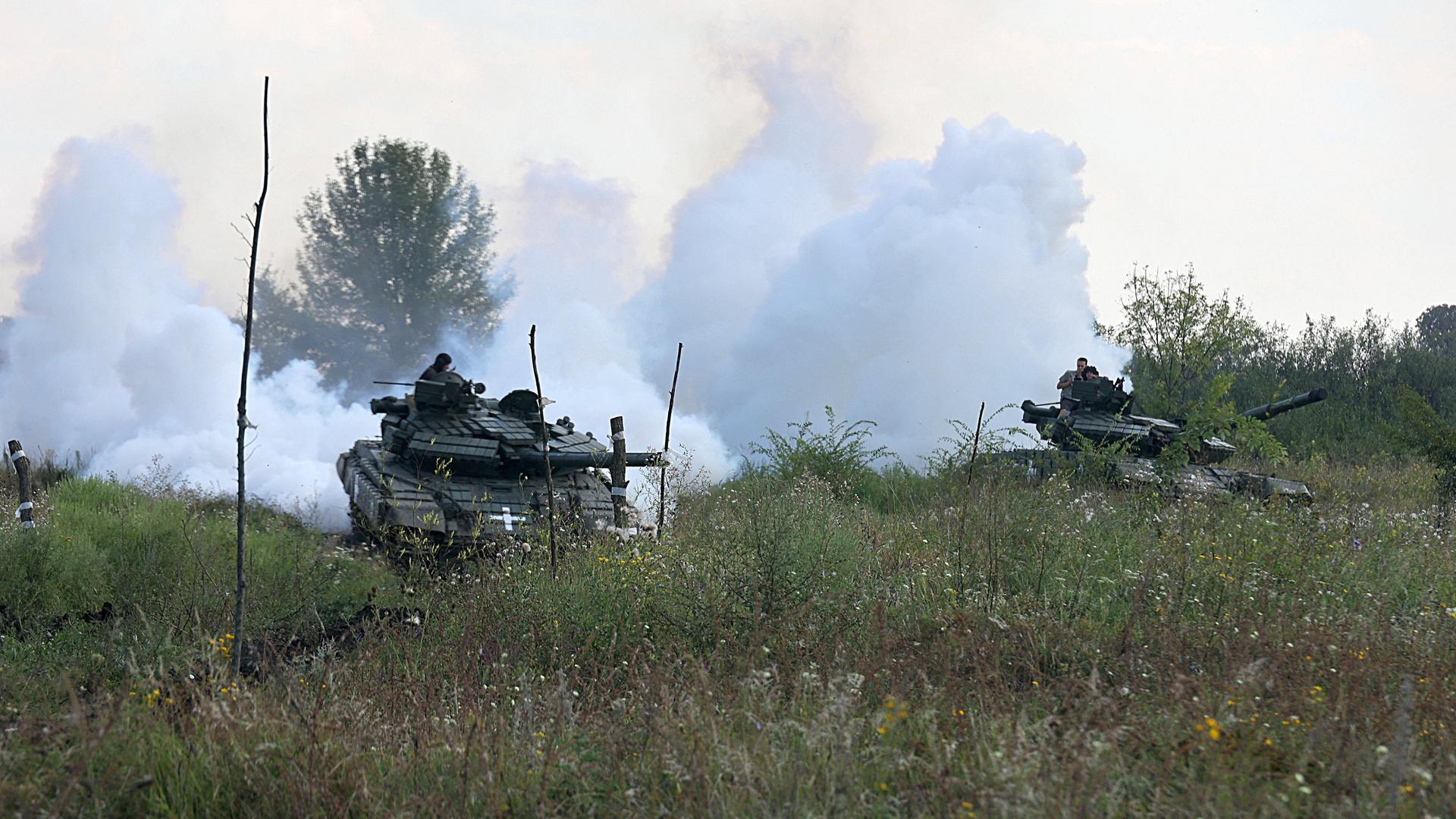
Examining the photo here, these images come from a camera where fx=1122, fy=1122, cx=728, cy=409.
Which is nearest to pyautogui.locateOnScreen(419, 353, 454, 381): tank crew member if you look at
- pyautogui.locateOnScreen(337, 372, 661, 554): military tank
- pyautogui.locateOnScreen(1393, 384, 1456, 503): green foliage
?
pyautogui.locateOnScreen(337, 372, 661, 554): military tank

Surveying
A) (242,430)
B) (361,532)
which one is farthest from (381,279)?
(242,430)

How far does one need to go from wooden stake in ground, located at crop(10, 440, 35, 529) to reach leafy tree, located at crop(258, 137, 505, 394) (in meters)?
23.0

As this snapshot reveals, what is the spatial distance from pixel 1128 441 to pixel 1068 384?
1.76 metres

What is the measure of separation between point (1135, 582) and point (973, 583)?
106 centimetres

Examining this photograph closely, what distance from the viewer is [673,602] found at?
7320 millimetres

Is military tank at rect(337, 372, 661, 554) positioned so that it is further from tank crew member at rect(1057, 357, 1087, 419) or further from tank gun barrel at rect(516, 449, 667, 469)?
tank crew member at rect(1057, 357, 1087, 419)

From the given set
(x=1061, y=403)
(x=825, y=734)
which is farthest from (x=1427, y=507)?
(x=825, y=734)

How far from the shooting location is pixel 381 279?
36.7 m

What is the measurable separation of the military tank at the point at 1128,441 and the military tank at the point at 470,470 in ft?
17.1

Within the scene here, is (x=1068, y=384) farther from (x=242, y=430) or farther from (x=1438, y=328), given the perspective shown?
(x=1438, y=328)

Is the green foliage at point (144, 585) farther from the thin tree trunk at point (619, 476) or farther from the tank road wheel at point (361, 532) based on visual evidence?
the thin tree trunk at point (619, 476)

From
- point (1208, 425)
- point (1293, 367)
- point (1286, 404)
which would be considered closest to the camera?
point (1208, 425)

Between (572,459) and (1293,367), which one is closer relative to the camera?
(572,459)

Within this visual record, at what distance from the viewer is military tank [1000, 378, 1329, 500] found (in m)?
14.0
